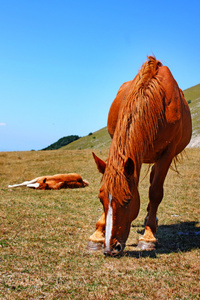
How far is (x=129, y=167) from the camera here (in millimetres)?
3643

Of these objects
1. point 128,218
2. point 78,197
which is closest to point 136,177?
point 128,218

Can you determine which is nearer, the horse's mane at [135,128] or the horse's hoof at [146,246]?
the horse's mane at [135,128]

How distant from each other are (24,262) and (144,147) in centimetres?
238

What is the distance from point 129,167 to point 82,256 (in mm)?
1587

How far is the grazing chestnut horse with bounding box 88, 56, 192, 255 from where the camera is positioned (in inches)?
142

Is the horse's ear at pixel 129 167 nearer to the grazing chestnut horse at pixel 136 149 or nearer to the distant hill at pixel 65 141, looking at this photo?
the grazing chestnut horse at pixel 136 149

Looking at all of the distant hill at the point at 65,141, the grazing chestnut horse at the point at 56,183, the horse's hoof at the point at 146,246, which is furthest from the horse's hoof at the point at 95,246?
the distant hill at the point at 65,141

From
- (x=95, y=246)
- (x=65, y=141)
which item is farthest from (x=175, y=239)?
(x=65, y=141)

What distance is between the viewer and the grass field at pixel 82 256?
3018 millimetres

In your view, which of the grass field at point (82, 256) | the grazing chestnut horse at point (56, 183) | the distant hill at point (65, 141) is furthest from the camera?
the distant hill at point (65, 141)

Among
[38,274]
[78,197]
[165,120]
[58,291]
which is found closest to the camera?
[58,291]

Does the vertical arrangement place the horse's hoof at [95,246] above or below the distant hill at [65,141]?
below

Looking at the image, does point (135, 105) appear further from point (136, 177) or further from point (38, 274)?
point (38, 274)

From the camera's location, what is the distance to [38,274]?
11.3ft
